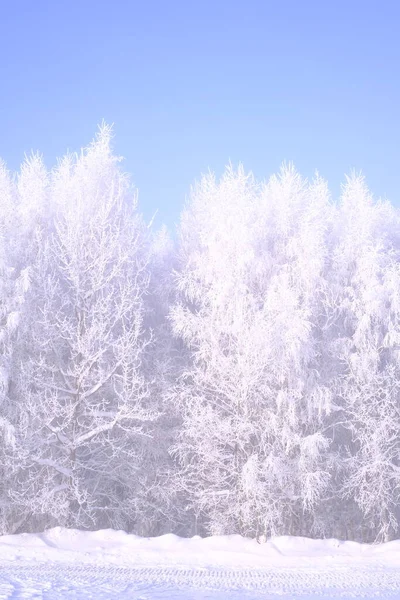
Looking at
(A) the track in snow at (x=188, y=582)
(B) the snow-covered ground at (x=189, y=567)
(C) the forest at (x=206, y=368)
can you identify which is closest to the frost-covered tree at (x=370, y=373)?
(C) the forest at (x=206, y=368)

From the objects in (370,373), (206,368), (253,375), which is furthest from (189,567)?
(370,373)

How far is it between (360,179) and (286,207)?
3271 mm

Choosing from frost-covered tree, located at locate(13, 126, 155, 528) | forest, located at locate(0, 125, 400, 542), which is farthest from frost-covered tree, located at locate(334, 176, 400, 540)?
frost-covered tree, located at locate(13, 126, 155, 528)

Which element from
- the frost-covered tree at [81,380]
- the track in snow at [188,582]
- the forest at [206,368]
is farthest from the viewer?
the forest at [206,368]

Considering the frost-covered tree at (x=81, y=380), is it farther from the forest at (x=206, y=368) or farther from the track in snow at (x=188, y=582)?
the track in snow at (x=188, y=582)

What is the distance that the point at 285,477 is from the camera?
14.7m

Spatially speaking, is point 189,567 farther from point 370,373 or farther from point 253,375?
point 370,373

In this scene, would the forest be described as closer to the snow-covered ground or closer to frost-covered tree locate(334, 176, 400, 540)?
frost-covered tree locate(334, 176, 400, 540)

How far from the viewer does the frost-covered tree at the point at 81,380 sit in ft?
47.7

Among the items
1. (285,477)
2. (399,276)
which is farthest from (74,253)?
(399,276)

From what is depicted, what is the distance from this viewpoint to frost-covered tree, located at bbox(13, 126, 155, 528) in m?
14.5

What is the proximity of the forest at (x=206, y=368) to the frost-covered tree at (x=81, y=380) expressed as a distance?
0.07 meters

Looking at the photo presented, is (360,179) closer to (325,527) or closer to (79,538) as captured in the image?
(325,527)

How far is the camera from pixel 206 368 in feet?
56.1
